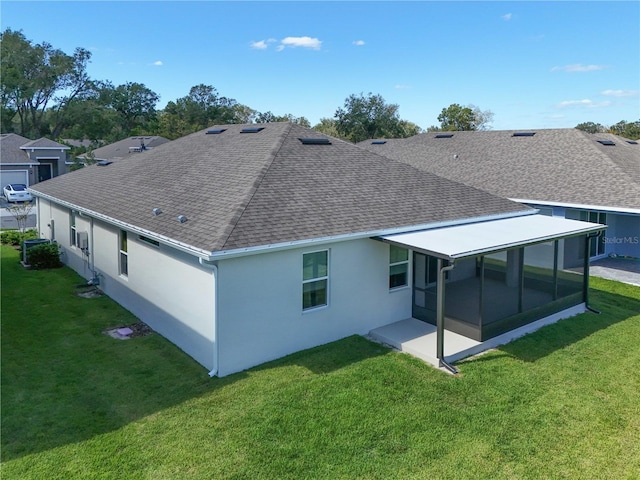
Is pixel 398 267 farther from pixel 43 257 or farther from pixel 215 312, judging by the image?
pixel 43 257

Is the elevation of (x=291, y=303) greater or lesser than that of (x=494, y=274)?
lesser

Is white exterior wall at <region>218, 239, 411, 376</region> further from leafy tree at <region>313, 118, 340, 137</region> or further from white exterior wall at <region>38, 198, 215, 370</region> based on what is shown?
leafy tree at <region>313, 118, 340, 137</region>

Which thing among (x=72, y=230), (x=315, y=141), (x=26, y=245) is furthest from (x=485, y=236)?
(x=26, y=245)

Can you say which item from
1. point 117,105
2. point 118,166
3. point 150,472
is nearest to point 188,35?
point 118,166

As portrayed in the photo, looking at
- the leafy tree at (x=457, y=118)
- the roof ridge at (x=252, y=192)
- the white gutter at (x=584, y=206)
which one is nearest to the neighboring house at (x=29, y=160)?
the roof ridge at (x=252, y=192)

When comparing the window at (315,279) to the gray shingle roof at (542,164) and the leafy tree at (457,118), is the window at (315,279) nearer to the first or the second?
the gray shingle roof at (542,164)

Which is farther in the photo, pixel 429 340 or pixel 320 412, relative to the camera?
pixel 429 340

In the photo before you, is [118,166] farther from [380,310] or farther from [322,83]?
[322,83]

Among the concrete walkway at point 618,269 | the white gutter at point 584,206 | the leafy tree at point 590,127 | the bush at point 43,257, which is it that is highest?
the leafy tree at point 590,127
